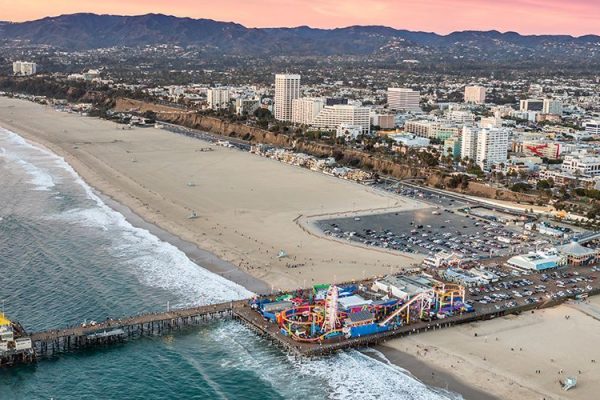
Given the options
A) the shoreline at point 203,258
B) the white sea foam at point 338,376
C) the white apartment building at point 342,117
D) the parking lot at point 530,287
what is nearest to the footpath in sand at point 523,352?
the parking lot at point 530,287

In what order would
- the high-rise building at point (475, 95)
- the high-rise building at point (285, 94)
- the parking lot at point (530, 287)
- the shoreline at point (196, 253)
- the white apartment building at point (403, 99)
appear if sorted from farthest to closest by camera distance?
the high-rise building at point (475, 95)
the white apartment building at point (403, 99)
the high-rise building at point (285, 94)
the shoreline at point (196, 253)
the parking lot at point (530, 287)

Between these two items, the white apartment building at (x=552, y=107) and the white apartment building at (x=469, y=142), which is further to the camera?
the white apartment building at (x=552, y=107)

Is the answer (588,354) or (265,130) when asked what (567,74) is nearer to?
(265,130)

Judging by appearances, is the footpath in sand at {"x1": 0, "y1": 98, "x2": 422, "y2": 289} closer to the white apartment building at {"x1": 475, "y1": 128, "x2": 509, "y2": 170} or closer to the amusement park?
the amusement park

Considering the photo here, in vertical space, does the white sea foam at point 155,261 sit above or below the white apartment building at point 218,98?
below

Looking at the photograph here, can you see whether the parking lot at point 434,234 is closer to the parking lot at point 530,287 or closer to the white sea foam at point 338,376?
the parking lot at point 530,287

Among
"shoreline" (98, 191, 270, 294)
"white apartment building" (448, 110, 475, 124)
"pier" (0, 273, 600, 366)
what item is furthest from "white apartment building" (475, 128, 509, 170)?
"pier" (0, 273, 600, 366)
